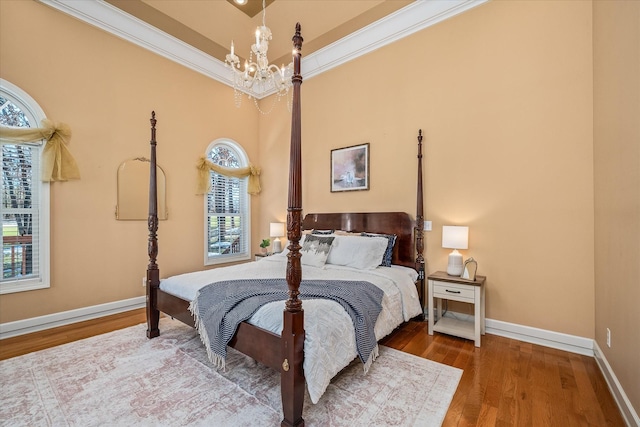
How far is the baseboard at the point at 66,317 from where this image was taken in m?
2.82

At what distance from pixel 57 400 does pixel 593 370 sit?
3849mm

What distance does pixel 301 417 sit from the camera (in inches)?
62.4

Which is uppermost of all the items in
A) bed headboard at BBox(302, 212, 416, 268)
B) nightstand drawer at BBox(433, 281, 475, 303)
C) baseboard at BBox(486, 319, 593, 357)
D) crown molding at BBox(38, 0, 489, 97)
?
crown molding at BBox(38, 0, 489, 97)

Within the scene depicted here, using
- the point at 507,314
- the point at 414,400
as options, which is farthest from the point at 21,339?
the point at 507,314

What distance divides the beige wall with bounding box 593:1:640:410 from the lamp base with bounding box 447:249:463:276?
3.39 ft

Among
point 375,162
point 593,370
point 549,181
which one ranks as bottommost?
point 593,370

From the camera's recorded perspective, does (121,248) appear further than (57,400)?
Yes

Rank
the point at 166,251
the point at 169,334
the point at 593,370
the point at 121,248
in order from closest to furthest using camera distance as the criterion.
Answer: the point at 593,370 → the point at 169,334 → the point at 121,248 → the point at 166,251

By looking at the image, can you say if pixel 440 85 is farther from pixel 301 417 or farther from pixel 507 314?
pixel 301 417

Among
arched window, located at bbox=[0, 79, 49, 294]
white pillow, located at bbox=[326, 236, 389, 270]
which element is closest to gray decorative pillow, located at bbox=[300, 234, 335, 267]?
white pillow, located at bbox=[326, 236, 389, 270]

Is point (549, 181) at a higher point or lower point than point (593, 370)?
higher

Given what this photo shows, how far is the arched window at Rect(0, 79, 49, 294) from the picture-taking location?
2865mm

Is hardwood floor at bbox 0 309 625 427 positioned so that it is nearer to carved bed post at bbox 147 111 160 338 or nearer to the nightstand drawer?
the nightstand drawer

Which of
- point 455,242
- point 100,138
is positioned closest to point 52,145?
point 100,138
